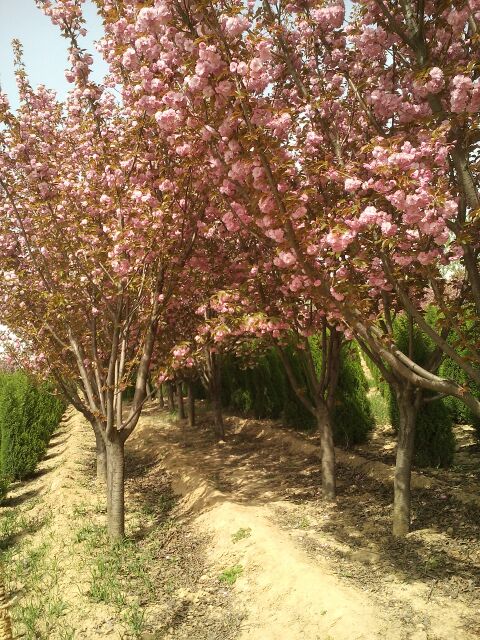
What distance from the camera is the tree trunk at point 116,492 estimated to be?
5793 mm

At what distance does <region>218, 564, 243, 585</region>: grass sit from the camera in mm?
4566

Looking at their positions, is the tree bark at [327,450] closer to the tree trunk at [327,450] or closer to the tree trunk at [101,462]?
the tree trunk at [327,450]

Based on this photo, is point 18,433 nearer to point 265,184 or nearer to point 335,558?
point 335,558

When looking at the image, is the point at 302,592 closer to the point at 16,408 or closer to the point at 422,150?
the point at 422,150

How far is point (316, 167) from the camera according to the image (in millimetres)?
4020

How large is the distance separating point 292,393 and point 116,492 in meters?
5.69

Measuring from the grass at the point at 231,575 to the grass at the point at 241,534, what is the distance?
0.45m

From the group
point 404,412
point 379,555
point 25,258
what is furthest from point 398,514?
point 25,258

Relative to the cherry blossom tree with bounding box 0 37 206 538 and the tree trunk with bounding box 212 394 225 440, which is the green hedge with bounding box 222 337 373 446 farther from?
the cherry blossom tree with bounding box 0 37 206 538

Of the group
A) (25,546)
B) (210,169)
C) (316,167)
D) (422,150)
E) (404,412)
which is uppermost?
(210,169)

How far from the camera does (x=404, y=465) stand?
5.15 meters

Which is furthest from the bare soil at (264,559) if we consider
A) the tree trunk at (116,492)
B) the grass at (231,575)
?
the tree trunk at (116,492)

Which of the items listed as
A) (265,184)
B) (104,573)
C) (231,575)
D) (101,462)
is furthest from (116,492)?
(265,184)

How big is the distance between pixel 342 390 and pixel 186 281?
389 centimetres
